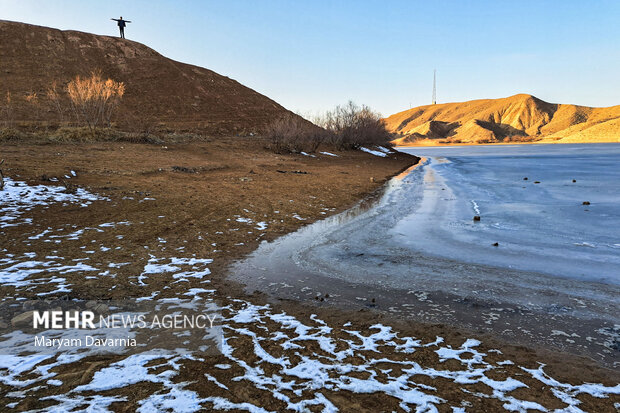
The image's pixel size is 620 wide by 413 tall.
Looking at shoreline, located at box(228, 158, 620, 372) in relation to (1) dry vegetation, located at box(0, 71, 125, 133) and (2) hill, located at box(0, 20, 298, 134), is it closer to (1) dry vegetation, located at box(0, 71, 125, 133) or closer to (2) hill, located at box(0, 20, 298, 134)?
(1) dry vegetation, located at box(0, 71, 125, 133)

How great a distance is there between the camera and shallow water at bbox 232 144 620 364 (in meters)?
4.94

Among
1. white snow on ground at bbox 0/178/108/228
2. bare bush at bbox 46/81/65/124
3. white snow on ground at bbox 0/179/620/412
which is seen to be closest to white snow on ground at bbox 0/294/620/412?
white snow on ground at bbox 0/179/620/412

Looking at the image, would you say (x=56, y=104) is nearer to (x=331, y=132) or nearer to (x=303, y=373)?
(x=331, y=132)

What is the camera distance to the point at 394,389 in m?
3.40

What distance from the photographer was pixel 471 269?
278 inches

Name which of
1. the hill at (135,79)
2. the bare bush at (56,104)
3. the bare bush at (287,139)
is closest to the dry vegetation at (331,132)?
the bare bush at (287,139)

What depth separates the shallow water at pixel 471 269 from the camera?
4938mm

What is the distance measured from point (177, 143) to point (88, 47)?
53355mm

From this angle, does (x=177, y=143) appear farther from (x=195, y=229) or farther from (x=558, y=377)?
(x=558, y=377)

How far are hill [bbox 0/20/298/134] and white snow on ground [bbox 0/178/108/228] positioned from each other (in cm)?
Answer: 3766

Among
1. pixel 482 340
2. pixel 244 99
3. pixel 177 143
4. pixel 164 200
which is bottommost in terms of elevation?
pixel 482 340

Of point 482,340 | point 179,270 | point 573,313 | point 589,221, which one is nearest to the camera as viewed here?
→ point 482,340

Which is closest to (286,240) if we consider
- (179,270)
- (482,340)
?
(179,270)

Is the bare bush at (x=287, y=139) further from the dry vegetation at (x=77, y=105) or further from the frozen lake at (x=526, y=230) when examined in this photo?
the frozen lake at (x=526, y=230)
